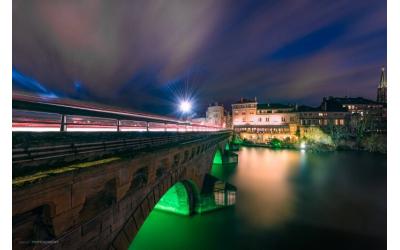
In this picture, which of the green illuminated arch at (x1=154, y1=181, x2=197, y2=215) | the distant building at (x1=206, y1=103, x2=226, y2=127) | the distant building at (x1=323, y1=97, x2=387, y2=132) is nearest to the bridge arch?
the green illuminated arch at (x1=154, y1=181, x2=197, y2=215)

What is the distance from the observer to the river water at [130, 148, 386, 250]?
14.7 meters

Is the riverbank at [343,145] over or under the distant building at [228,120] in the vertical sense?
under

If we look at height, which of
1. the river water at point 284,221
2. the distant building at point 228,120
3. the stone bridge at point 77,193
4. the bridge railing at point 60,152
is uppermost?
the distant building at point 228,120

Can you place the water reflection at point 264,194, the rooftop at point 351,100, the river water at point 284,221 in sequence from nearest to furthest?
the river water at point 284,221
the water reflection at point 264,194
the rooftop at point 351,100

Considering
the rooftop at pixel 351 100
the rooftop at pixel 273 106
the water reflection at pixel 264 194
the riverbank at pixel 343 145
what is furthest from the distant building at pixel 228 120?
the water reflection at pixel 264 194

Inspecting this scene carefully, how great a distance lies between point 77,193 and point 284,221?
19.2m

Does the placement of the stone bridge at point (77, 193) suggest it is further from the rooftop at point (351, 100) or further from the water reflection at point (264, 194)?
the rooftop at point (351, 100)

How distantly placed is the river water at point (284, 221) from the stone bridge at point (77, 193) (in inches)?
406

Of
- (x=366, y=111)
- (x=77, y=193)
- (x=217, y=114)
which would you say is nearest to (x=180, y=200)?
(x=77, y=193)

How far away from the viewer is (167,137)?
30.7 ft

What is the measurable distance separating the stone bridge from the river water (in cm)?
1031

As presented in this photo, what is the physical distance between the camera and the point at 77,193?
3.63 m

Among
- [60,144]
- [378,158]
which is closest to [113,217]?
[60,144]

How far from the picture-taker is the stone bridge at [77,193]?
9.41 ft
